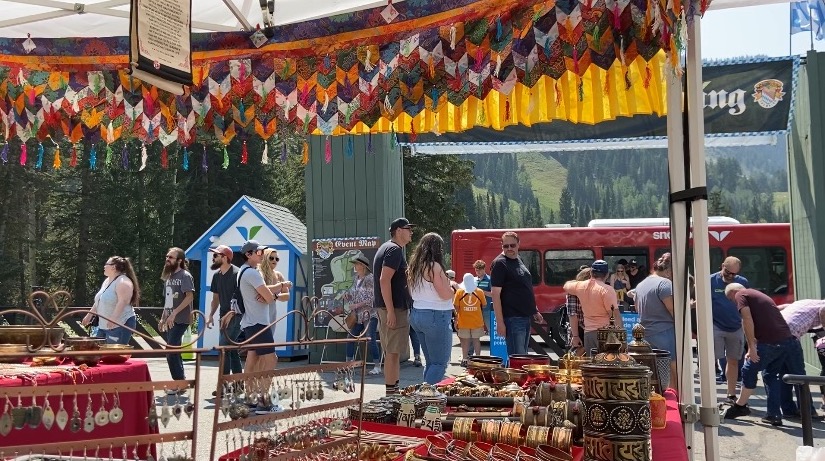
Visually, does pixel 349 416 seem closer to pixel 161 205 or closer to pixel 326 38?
pixel 326 38

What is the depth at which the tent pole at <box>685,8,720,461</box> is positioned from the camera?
352 centimetres

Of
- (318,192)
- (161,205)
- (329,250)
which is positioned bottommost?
(329,250)

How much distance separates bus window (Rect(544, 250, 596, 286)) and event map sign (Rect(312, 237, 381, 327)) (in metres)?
7.50

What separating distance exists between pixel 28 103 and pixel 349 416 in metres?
3.06

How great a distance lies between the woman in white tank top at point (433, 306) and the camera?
22.7 feet

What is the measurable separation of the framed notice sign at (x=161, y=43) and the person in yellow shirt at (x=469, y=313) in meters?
7.68

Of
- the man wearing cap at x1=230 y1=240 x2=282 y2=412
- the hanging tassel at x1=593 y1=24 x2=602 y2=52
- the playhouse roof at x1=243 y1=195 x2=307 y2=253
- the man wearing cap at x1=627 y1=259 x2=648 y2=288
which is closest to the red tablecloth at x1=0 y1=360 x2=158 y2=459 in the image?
the hanging tassel at x1=593 y1=24 x2=602 y2=52

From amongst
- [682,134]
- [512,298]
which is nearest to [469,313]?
[512,298]

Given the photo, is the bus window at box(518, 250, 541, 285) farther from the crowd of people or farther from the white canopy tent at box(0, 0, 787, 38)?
the white canopy tent at box(0, 0, 787, 38)

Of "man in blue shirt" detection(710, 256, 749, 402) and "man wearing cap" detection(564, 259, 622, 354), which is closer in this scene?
"man wearing cap" detection(564, 259, 622, 354)

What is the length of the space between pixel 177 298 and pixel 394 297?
2877 mm

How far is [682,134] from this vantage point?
3670mm

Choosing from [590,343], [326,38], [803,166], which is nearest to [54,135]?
[326,38]

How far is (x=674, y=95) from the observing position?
3.66 meters
